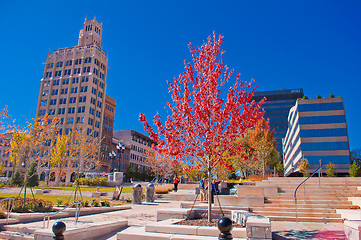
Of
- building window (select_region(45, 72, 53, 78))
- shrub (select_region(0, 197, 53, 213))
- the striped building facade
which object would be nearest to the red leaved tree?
shrub (select_region(0, 197, 53, 213))

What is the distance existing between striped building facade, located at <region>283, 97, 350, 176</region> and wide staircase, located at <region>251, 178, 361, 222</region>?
5563 cm

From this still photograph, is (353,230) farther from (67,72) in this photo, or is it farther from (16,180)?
(67,72)

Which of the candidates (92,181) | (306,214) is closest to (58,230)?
(306,214)

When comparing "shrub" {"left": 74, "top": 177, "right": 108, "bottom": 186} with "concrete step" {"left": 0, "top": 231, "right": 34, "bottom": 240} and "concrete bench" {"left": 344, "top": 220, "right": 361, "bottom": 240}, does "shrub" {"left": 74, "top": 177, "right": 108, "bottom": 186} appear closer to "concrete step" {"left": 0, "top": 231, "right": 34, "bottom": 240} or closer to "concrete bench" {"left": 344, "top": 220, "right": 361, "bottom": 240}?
"concrete step" {"left": 0, "top": 231, "right": 34, "bottom": 240}

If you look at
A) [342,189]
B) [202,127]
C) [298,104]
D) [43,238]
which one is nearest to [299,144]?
[298,104]

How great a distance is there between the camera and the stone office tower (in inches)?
→ 3233

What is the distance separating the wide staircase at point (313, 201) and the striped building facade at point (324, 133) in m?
55.6

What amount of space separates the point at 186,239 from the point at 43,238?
3.59m

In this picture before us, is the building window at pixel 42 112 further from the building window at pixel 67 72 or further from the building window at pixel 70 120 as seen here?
the building window at pixel 67 72

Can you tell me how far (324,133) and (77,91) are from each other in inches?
2773

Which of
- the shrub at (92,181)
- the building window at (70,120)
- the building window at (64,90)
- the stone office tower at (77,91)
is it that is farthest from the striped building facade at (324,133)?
the building window at (64,90)

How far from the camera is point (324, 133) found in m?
69.1

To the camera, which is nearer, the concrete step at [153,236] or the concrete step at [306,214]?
the concrete step at [153,236]

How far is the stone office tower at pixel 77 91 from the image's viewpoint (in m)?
82.1
